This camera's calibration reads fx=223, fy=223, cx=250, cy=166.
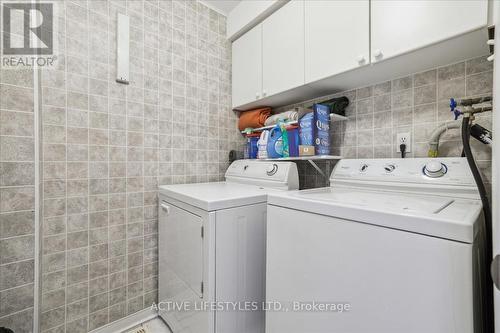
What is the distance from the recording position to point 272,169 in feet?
5.11

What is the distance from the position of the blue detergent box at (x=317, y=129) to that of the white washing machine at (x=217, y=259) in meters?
→ 0.24

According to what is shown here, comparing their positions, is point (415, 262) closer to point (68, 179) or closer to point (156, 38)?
point (68, 179)

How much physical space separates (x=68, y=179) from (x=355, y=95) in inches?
76.3

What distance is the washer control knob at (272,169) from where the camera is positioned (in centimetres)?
153

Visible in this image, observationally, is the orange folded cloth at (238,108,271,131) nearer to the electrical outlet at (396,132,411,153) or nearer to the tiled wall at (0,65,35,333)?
the electrical outlet at (396,132,411,153)

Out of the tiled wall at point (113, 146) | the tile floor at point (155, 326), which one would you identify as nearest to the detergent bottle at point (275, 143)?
the tiled wall at point (113, 146)

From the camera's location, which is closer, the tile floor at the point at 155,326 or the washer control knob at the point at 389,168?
the washer control knob at the point at 389,168

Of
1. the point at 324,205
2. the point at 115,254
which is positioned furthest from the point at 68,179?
the point at 324,205

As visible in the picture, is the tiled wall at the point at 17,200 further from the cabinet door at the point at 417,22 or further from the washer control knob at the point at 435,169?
the washer control knob at the point at 435,169

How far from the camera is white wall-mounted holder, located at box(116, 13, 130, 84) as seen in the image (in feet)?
4.85

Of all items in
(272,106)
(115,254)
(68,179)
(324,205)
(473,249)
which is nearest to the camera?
(473,249)

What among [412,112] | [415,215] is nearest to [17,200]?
[415,215]

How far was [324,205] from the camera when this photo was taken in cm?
84
